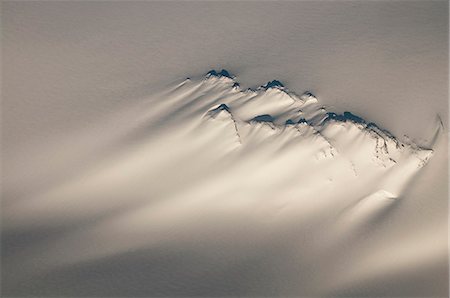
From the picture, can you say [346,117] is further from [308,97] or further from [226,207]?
[226,207]

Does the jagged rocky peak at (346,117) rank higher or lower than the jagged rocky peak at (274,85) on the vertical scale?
lower

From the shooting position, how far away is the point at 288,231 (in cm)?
1276

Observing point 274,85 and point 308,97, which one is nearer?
point 308,97

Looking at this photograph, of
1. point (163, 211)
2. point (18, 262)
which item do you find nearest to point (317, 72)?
point (163, 211)

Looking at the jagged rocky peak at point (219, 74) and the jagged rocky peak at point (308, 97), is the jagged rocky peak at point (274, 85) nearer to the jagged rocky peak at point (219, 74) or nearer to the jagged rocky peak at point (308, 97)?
the jagged rocky peak at point (308, 97)

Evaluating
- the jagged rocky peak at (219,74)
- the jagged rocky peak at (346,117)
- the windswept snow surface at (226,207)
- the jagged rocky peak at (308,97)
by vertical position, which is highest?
the jagged rocky peak at (219,74)

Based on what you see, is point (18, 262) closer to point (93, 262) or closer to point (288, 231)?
point (93, 262)

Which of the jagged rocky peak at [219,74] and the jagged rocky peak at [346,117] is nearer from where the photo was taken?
the jagged rocky peak at [346,117]

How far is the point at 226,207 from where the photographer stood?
13.1 meters

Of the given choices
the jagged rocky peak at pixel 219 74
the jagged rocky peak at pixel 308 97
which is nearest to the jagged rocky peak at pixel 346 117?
the jagged rocky peak at pixel 308 97

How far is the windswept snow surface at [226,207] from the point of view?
11984 mm

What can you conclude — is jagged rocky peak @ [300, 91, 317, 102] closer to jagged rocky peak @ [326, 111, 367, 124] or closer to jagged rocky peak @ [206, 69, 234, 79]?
jagged rocky peak @ [326, 111, 367, 124]

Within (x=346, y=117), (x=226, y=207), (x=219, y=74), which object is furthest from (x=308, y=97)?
(x=226, y=207)

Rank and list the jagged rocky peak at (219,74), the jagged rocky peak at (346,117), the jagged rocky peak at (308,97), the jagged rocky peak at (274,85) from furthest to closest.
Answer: the jagged rocky peak at (219,74) → the jagged rocky peak at (274,85) → the jagged rocky peak at (308,97) → the jagged rocky peak at (346,117)
